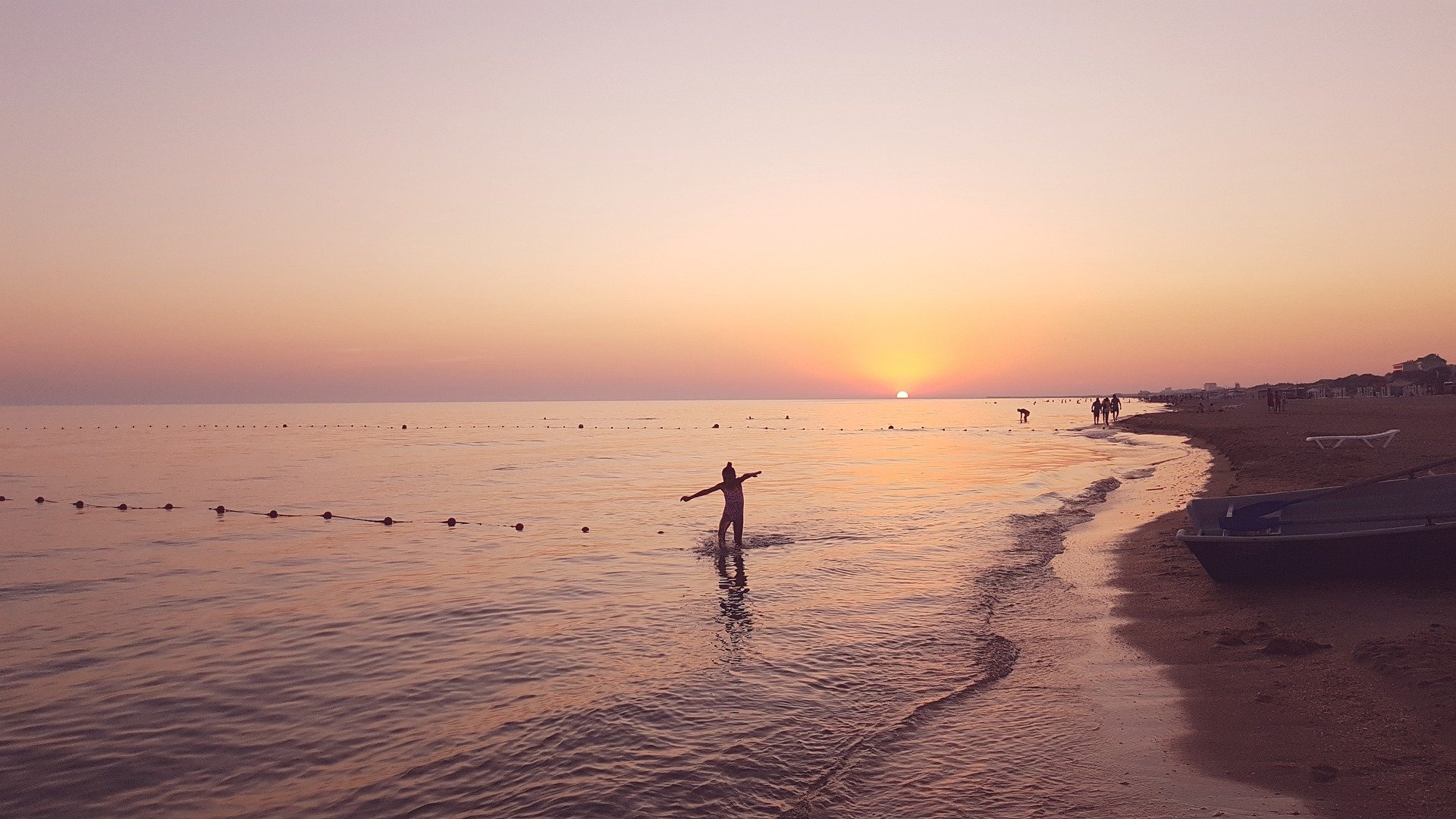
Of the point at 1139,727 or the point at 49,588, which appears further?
the point at 49,588

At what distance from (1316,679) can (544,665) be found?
1002cm

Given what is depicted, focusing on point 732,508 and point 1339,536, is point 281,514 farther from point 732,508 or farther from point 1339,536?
point 1339,536

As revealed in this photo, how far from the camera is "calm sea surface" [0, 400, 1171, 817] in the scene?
8.27 metres

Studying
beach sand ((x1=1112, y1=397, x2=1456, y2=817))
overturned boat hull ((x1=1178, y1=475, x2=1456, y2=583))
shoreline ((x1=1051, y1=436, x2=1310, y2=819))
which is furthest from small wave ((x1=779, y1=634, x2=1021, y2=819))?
overturned boat hull ((x1=1178, y1=475, x2=1456, y2=583))

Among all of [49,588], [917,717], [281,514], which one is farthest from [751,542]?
[281,514]

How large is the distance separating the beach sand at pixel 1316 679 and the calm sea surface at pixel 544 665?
4.53 feet

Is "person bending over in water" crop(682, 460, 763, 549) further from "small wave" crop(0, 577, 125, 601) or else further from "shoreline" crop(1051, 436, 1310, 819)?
"small wave" crop(0, 577, 125, 601)

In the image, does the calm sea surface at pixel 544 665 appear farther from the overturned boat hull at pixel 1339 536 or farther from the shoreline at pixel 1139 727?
the overturned boat hull at pixel 1339 536

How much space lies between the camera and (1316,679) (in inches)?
375

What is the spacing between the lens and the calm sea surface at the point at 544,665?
27.1ft

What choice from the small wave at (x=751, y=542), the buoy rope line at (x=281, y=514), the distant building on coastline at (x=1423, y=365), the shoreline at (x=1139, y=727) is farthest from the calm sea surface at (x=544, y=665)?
the distant building on coastline at (x=1423, y=365)

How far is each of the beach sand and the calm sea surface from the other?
1380 millimetres

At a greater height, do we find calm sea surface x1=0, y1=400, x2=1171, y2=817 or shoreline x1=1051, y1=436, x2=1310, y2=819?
shoreline x1=1051, y1=436, x2=1310, y2=819

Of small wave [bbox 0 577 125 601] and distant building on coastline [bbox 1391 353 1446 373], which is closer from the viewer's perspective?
small wave [bbox 0 577 125 601]
